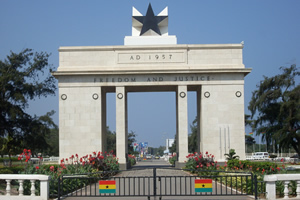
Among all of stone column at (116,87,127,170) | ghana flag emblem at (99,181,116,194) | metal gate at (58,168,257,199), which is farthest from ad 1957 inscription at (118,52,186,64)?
ghana flag emblem at (99,181,116,194)

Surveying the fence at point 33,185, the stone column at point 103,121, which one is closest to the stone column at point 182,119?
the stone column at point 103,121

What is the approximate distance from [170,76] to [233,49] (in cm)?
621

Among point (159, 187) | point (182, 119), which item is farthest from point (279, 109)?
point (159, 187)

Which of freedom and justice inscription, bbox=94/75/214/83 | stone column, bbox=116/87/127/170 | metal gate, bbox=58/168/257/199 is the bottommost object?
metal gate, bbox=58/168/257/199

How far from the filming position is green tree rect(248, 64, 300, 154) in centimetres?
5056

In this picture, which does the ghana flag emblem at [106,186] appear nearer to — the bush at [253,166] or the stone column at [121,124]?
the bush at [253,166]

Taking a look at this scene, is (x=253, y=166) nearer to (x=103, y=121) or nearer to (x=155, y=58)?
(x=155, y=58)

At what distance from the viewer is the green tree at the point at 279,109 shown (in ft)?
166

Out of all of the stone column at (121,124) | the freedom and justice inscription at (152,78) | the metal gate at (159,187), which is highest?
the freedom and justice inscription at (152,78)

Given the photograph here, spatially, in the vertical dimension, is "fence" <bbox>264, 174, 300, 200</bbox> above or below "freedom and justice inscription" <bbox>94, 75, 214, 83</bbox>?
below

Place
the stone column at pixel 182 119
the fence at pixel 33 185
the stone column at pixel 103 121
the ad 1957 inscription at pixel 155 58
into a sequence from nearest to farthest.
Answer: the fence at pixel 33 185 → the stone column at pixel 182 119 → the ad 1957 inscription at pixel 155 58 → the stone column at pixel 103 121

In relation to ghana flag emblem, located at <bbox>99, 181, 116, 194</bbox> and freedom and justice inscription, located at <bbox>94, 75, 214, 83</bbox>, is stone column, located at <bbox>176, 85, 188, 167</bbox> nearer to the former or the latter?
freedom and justice inscription, located at <bbox>94, 75, 214, 83</bbox>

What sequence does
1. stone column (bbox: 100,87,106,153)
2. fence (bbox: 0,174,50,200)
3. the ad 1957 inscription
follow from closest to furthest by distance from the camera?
fence (bbox: 0,174,50,200)
the ad 1957 inscription
stone column (bbox: 100,87,106,153)

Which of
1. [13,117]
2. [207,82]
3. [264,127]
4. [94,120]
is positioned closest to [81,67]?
[94,120]
